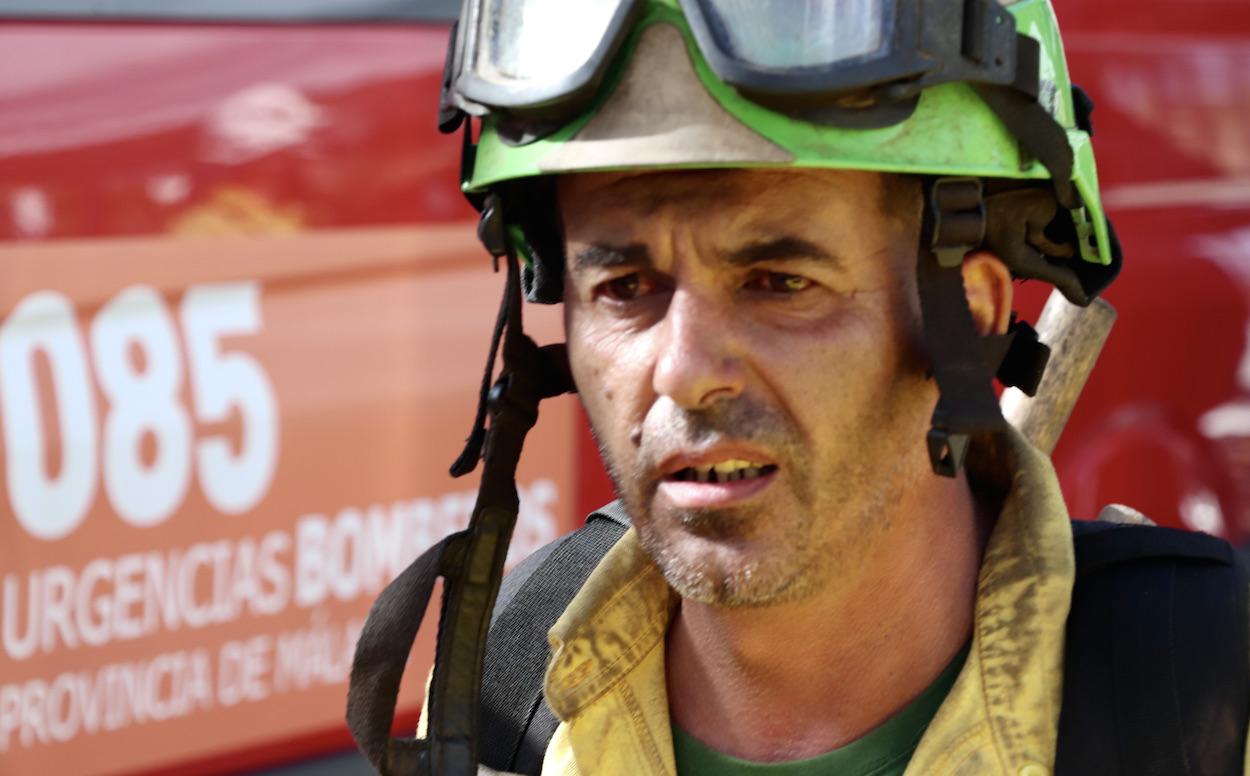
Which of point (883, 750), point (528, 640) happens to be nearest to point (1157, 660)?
point (883, 750)

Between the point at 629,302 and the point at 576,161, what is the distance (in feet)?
0.62

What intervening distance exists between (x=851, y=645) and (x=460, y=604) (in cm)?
48

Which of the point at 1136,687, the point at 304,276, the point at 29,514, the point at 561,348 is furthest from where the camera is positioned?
the point at 304,276

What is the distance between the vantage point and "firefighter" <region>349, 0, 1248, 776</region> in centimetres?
216

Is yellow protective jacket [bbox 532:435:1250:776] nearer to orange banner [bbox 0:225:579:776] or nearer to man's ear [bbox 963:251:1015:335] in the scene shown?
man's ear [bbox 963:251:1015:335]

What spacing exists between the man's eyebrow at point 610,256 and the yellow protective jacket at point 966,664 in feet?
1.28

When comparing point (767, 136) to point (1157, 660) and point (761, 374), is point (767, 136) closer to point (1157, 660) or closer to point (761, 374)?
point (761, 374)

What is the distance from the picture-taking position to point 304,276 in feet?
12.0

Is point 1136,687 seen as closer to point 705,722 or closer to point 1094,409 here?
point 705,722

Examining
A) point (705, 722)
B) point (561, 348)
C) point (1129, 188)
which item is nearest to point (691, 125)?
point (561, 348)

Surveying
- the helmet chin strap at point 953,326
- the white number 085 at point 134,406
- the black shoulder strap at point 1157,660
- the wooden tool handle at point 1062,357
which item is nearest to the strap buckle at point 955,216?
the helmet chin strap at point 953,326

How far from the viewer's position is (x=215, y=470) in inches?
138

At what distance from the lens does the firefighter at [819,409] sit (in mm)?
2158

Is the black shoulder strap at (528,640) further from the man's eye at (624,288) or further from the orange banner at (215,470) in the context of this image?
the orange banner at (215,470)
